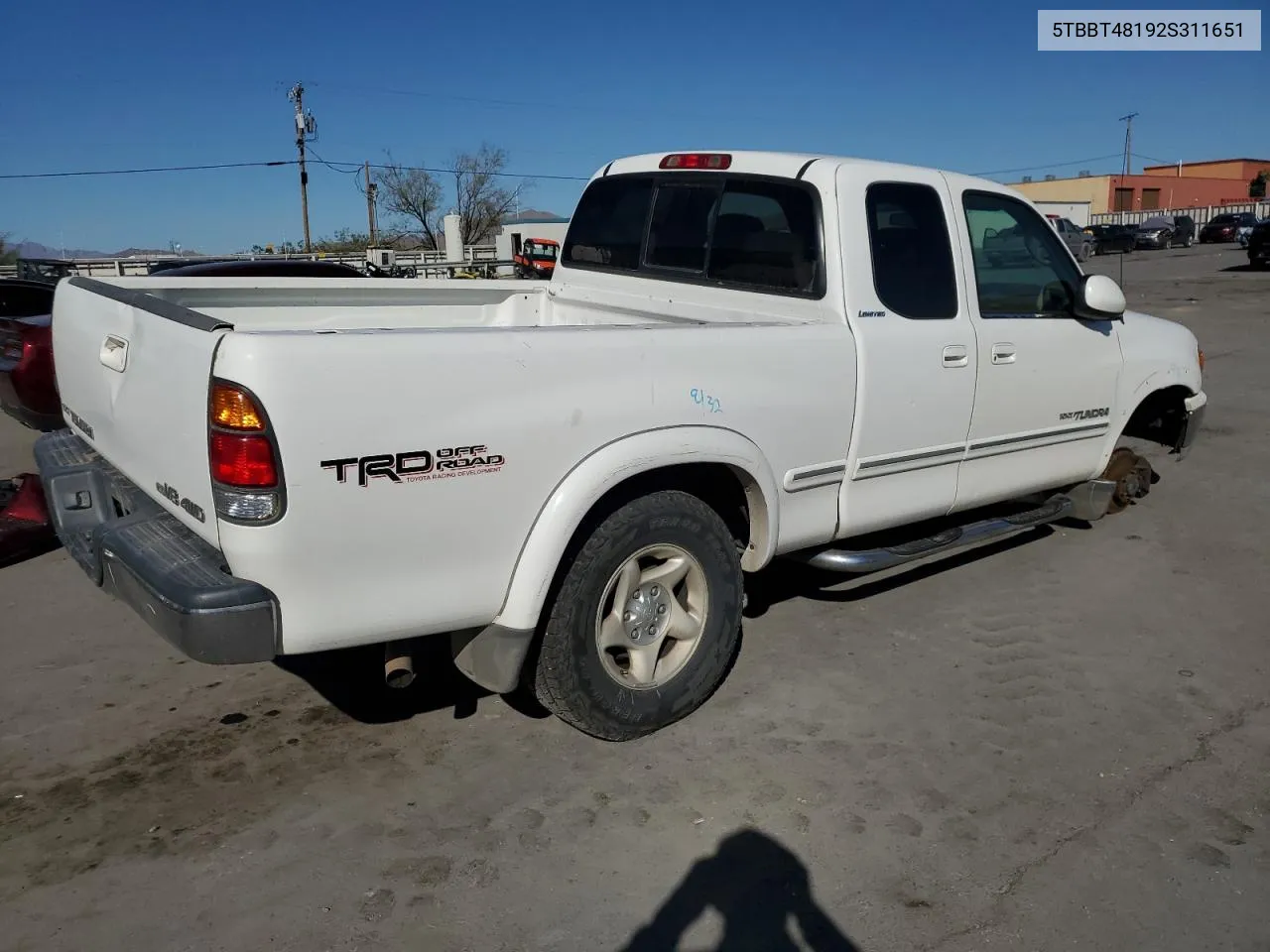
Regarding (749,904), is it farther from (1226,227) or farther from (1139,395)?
(1226,227)

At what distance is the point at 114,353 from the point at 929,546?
3.29 m

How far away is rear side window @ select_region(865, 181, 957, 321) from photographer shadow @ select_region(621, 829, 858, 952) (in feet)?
7.27

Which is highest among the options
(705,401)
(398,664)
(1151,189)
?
(1151,189)

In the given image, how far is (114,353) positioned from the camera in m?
3.35

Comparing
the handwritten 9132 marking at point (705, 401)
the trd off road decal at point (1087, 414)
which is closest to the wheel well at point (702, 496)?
the handwritten 9132 marking at point (705, 401)

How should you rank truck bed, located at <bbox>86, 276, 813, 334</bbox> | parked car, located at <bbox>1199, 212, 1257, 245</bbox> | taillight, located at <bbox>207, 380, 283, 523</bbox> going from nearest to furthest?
taillight, located at <bbox>207, 380, 283, 523</bbox>, truck bed, located at <bbox>86, 276, 813, 334</bbox>, parked car, located at <bbox>1199, 212, 1257, 245</bbox>

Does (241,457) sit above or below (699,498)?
above

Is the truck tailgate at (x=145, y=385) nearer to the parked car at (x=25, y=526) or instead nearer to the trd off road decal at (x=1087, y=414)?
the parked car at (x=25, y=526)

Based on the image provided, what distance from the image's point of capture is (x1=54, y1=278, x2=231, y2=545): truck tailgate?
274 cm

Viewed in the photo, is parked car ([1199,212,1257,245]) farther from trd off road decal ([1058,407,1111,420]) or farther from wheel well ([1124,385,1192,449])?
trd off road decal ([1058,407,1111,420])

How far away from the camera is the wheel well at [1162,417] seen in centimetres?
604

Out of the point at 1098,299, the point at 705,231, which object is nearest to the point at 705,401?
the point at 705,231

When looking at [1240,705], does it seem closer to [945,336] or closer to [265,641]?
[945,336]

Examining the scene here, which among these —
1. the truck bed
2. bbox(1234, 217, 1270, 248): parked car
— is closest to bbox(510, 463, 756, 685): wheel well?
the truck bed
